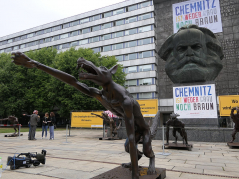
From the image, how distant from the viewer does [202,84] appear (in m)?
14.0

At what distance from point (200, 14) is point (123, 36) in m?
26.6

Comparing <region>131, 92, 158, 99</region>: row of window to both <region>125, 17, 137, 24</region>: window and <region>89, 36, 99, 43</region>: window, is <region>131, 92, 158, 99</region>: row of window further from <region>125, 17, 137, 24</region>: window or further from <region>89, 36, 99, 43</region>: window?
<region>125, 17, 137, 24</region>: window

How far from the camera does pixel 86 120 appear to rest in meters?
18.3

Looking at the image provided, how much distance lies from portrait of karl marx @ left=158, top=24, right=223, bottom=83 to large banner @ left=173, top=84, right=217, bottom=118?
1.03 meters

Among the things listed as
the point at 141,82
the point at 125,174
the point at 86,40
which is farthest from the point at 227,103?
the point at 86,40

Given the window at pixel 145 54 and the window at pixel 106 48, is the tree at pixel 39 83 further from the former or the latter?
the window at pixel 106 48

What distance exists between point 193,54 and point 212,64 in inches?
77.1

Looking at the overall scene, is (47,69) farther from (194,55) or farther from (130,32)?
(130,32)

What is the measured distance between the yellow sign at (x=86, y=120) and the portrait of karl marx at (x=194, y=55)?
8.00 metres

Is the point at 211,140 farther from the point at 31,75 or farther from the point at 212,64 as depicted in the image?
the point at 31,75

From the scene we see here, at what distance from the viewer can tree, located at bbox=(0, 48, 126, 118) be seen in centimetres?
3075

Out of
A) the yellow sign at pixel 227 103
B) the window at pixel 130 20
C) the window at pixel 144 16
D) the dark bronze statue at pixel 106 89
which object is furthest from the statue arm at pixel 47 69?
the window at pixel 130 20

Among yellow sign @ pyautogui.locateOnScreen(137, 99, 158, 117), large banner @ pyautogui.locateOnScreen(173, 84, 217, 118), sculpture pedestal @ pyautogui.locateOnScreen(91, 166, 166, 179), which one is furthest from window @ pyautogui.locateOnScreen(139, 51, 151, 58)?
sculpture pedestal @ pyautogui.locateOnScreen(91, 166, 166, 179)

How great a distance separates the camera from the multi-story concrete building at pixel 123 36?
43.6 metres
